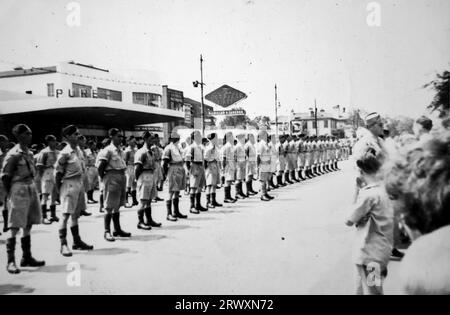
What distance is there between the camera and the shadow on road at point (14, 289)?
Answer: 3958 mm

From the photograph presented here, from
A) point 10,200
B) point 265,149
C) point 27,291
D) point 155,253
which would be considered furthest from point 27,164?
point 265,149

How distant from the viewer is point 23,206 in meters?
4.68

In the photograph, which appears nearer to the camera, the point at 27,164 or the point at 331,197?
the point at 27,164

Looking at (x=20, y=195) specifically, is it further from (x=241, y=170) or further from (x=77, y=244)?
(x=241, y=170)

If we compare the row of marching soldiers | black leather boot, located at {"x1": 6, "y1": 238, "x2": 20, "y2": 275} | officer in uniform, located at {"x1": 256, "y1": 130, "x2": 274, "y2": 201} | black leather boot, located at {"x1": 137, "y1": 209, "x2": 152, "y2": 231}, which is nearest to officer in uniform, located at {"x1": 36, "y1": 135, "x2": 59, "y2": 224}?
the row of marching soldiers

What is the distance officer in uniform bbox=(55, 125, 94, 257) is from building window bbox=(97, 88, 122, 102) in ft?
75.5

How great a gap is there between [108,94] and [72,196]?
2514 centimetres

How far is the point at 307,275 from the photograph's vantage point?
13.6 ft

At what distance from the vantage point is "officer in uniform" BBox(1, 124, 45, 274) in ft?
15.1

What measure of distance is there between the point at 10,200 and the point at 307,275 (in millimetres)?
3992

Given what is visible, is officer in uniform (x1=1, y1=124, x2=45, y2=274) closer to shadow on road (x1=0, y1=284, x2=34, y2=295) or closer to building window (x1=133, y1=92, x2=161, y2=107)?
shadow on road (x1=0, y1=284, x2=34, y2=295)

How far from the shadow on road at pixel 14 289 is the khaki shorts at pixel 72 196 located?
4.60 feet
